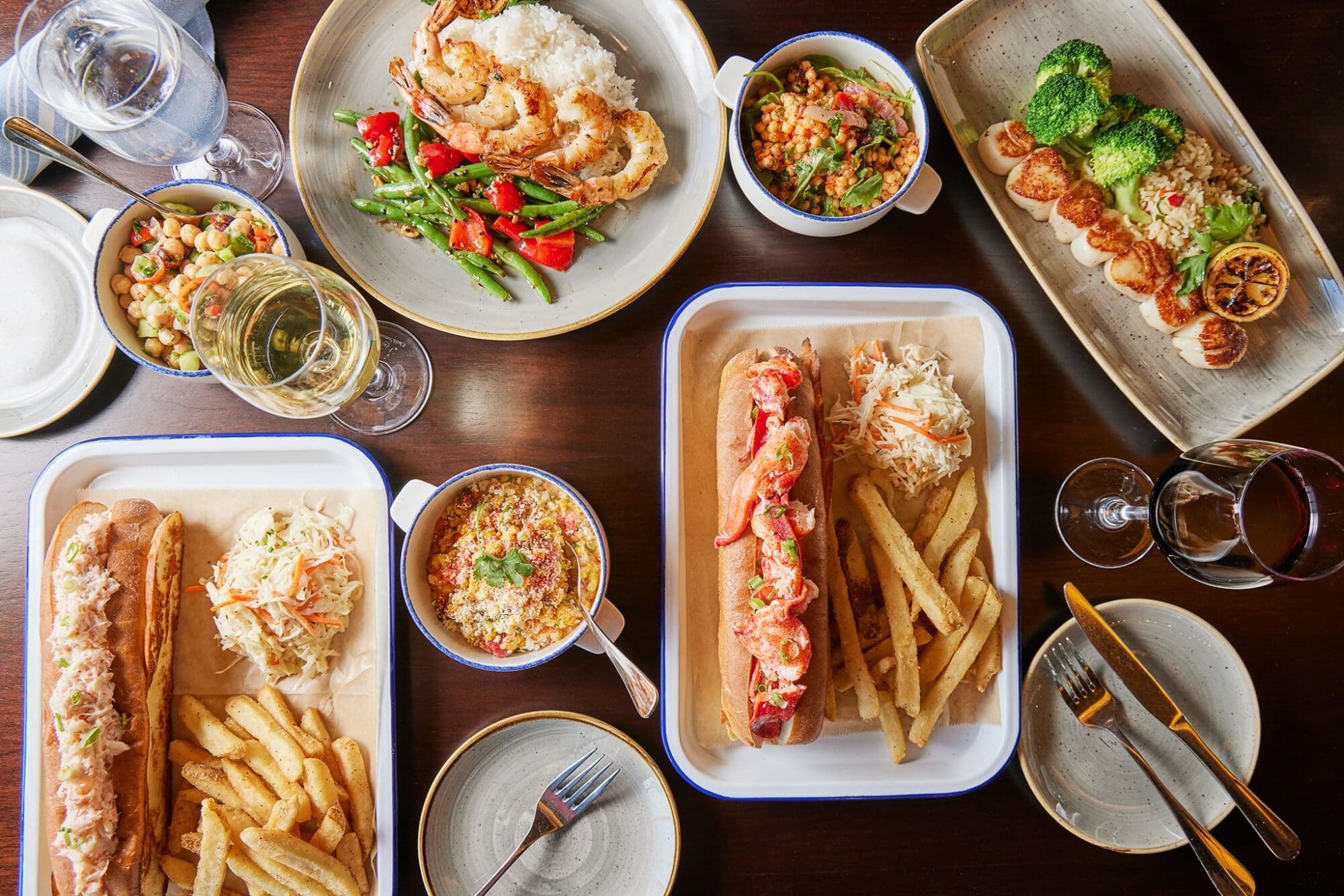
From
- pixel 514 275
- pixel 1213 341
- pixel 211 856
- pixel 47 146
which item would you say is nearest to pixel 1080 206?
pixel 1213 341

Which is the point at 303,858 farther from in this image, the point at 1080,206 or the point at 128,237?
the point at 1080,206

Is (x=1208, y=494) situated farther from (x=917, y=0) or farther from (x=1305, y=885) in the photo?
(x=917, y=0)

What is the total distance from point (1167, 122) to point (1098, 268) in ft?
1.43

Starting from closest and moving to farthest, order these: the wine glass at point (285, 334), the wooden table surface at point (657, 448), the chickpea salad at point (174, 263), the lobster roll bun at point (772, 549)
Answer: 1. the wine glass at point (285, 334)
2. the lobster roll bun at point (772, 549)
3. the chickpea salad at point (174, 263)
4. the wooden table surface at point (657, 448)

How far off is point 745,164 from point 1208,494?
1.49 m

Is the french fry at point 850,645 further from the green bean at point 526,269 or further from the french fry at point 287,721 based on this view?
the green bean at point 526,269

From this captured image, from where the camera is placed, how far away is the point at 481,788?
2.26 metres

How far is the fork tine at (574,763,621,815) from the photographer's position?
7.27 feet

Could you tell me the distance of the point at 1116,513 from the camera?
236cm

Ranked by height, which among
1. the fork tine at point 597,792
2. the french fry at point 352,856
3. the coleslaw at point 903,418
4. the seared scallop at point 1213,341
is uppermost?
the seared scallop at point 1213,341

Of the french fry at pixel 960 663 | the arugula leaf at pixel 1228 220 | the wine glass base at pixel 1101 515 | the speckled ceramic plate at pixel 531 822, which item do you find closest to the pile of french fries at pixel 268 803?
the speckled ceramic plate at pixel 531 822

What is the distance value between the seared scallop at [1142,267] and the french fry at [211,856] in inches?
117

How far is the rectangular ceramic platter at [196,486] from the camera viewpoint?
87.2 inches

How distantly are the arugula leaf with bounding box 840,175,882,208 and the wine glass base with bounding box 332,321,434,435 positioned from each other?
133 centimetres
